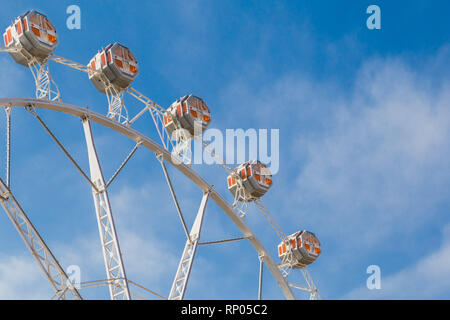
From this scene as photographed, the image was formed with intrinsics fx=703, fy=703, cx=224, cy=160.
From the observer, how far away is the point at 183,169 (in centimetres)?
3067

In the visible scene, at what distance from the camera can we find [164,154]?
97.8 ft

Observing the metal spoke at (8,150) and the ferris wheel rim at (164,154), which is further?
the ferris wheel rim at (164,154)

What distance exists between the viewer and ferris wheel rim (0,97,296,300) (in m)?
24.9

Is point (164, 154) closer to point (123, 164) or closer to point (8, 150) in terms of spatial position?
point (123, 164)

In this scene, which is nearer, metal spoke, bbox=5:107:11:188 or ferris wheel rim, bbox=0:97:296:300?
metal spoke, bbox=5:107:11:188

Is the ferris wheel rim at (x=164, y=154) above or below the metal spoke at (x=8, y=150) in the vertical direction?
above

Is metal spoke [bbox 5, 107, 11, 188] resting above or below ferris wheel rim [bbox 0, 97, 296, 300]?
below

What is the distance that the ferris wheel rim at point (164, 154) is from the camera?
81.6 feet

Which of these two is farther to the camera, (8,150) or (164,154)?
(164,154)

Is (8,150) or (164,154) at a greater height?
(164,154)
